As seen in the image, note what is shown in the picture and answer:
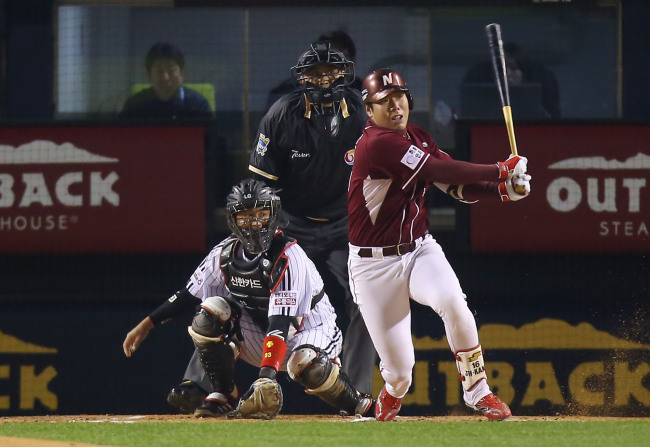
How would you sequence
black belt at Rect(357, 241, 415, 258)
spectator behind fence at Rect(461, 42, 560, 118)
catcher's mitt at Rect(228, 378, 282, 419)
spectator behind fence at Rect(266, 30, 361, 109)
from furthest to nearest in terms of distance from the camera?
1. spectator behind fence at Rect(461, 42, 560, 118)
2. spectator behind fence at Rect(266, 30, 361, 109)
3. catcher's mitt at Rect(228, 378, 282, 419)
4. black belt at Rect(357, 241, 415, 258)

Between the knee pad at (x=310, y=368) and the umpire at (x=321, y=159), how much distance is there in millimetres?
638

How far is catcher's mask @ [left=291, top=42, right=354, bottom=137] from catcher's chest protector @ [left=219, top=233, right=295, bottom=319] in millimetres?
840

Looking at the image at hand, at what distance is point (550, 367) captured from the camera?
7.48 metres

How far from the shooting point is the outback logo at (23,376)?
24.6 ft

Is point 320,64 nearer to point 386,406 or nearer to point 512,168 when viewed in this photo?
point 512,168

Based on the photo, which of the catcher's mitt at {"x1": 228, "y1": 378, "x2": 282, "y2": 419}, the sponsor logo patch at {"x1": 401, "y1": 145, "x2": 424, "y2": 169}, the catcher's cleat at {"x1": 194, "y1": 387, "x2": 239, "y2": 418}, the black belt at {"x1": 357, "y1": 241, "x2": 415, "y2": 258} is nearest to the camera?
the sponsor logo patch at {"x1": 401, "y1": 145, "x2": 424, "y2": 169}

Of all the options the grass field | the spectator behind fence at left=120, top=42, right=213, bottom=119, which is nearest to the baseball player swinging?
the grass field

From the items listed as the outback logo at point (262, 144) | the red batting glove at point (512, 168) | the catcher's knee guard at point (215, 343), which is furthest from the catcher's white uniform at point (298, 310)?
the red batting glove at point (512, 168)

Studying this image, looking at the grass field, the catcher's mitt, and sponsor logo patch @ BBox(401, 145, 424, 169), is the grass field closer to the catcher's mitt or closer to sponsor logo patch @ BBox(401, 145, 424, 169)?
the catcher's mitt

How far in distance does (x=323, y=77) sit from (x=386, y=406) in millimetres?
1730

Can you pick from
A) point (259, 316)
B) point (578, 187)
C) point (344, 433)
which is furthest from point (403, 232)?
point (578, 187)

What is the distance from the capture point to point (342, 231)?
276 inches

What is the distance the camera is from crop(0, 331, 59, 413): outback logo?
748cm

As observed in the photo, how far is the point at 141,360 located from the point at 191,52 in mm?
1817
